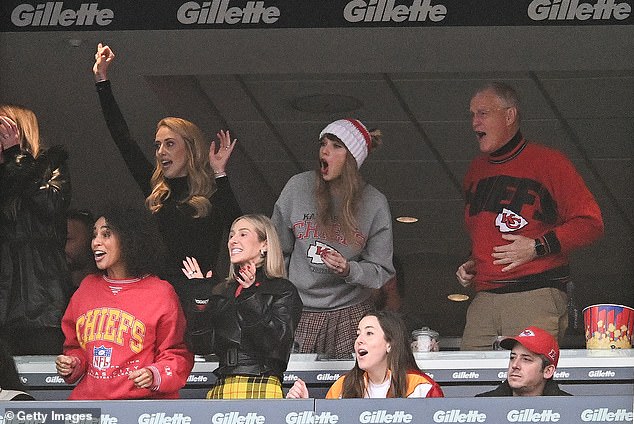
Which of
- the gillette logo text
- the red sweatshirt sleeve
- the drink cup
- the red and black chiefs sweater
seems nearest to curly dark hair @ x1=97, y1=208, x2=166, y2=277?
the red sweatshirt sleeve

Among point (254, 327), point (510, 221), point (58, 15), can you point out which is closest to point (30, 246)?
point (58, 15)

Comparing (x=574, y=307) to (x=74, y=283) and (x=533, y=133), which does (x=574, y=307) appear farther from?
(x=74, y=283)

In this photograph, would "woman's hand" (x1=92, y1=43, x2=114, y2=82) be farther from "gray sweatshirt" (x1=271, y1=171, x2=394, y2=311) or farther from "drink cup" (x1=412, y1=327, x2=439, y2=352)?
"drink cup" (x1=412, y1=327, x2=439, y2=352)

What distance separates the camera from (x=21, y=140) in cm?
851

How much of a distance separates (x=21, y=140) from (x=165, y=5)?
107 cm

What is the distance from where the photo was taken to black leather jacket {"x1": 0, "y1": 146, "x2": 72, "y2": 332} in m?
8.05

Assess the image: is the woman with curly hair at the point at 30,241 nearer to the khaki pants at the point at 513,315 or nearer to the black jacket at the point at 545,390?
the khaki pants at the point at 513,315

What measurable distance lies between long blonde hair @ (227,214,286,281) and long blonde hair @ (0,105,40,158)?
1.51 meters

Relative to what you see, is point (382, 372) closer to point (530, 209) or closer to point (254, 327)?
point (254, 327)

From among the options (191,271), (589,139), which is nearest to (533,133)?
(589,139)

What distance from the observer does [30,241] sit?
8188 millimetres

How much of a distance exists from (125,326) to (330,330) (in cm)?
111

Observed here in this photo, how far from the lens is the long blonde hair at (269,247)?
733cm

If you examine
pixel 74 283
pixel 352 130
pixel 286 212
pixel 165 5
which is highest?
pixel 165 5
